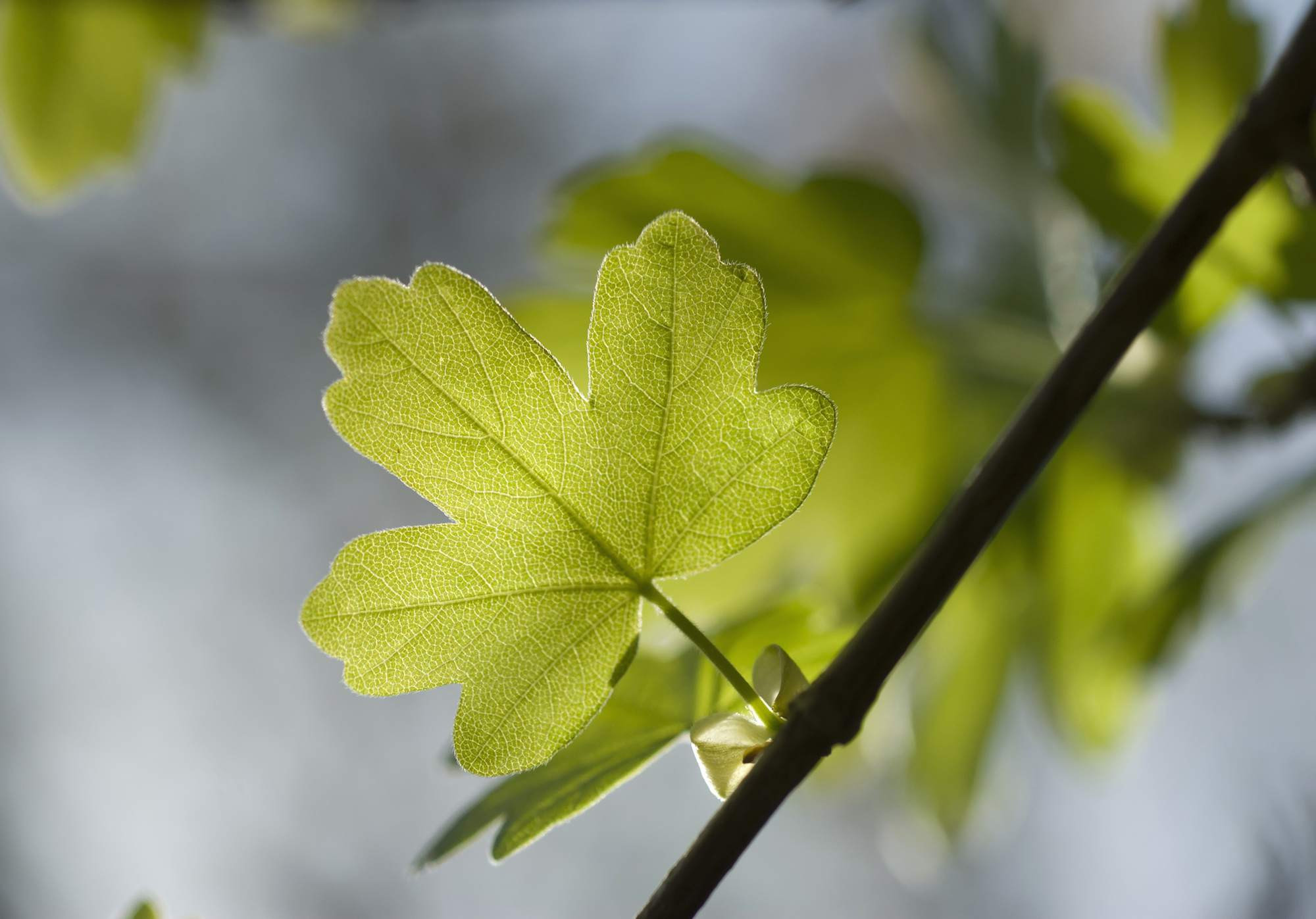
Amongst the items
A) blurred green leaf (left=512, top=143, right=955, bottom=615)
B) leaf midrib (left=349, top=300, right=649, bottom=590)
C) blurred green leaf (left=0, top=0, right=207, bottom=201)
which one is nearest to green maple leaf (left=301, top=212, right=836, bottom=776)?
leaf midrib (left=349, top=300, right=649, bottom=590)

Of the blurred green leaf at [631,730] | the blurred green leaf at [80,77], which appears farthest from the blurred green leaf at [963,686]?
the blurred green leaf at [80,77]

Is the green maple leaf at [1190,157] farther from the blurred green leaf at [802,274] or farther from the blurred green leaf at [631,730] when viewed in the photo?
the blurred green leaf at [631,730]

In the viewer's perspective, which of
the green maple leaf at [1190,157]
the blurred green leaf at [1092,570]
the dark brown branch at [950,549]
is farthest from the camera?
the blurred green leaf at [1092,570]

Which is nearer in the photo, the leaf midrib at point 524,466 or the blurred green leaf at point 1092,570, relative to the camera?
the leaf midrib at point 524,466

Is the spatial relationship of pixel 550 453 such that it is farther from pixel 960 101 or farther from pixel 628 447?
pixel 960 101

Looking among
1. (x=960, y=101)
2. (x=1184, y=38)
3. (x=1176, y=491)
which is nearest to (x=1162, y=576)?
(x=1176, y=491)

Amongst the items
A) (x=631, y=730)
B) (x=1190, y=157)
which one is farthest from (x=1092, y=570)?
(x=631, y=730)
